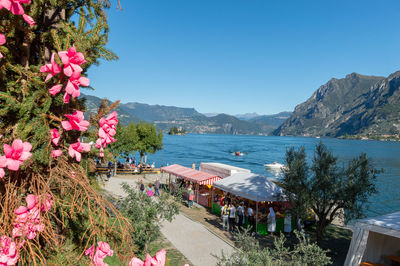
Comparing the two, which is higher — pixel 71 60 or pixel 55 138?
pixel 71 60

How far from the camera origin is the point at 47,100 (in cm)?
126

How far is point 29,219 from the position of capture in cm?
121

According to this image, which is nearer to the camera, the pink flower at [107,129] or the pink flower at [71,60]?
the pink flower at [71,60]

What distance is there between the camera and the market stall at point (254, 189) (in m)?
13.4

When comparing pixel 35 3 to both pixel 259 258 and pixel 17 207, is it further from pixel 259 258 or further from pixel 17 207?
pixel 259 258

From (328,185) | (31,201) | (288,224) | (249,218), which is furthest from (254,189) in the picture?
(31,201)

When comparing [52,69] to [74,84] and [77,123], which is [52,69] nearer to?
[74,84]

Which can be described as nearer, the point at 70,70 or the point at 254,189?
the point at 70,70

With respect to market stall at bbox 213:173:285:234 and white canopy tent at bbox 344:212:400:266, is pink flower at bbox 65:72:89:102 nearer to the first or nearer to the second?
white canopy tent at bbox 344:212:400:266

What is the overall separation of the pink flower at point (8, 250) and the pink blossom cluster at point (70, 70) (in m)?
0.73

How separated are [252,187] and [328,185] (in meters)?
4.52

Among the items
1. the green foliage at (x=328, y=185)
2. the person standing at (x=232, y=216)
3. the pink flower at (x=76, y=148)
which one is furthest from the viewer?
the person standing at (x=232, y=216)

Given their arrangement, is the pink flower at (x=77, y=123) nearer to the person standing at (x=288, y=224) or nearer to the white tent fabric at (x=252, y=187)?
the white tent fabric at (x=252, y=187)

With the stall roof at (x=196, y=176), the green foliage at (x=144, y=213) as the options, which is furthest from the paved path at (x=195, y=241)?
the stall roof at (x=196, y=176)
